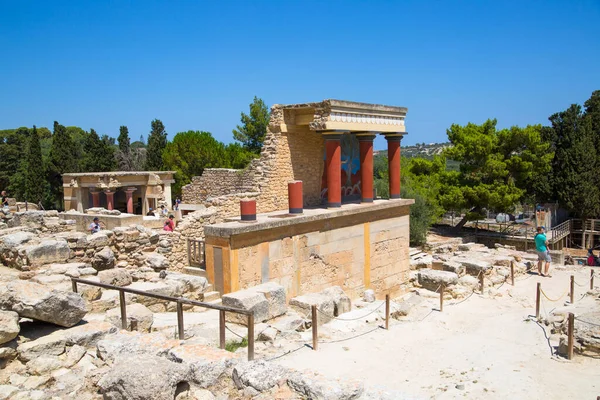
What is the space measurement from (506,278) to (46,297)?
1353 cm

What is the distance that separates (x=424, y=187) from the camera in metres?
30.2

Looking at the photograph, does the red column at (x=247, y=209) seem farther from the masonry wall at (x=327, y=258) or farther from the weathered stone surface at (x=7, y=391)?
the weathered stone surface at (x=7, y=391)

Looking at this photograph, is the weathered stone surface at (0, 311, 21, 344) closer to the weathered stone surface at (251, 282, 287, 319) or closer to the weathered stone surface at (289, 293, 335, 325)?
the weathered stone surface at (251, 282, 287, 319)

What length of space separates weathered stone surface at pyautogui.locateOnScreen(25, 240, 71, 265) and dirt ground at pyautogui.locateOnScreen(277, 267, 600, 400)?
199 inches

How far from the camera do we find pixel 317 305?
940 centimetres

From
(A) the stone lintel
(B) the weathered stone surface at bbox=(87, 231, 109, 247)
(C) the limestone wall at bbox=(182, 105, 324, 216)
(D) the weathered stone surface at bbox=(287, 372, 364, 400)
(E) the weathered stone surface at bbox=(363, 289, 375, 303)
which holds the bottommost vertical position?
(E) the weathered stone surface at bbox=(363, 289, 375, 303)

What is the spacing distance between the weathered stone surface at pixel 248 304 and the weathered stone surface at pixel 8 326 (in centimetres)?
343

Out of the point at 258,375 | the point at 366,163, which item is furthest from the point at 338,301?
the point at 366,163

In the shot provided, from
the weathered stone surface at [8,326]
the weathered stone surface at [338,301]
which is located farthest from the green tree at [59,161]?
the weathered stone surface at [8,326]

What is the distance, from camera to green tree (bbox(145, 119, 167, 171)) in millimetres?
38562

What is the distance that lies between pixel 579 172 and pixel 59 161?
35684 mm

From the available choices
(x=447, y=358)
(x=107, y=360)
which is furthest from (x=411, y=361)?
(x=107, y=360)

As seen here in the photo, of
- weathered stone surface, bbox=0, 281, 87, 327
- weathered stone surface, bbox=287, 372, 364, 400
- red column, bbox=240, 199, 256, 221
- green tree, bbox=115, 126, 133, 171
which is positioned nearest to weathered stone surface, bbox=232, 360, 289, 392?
weathered stone surface, bbox=287, 372, 364, 400

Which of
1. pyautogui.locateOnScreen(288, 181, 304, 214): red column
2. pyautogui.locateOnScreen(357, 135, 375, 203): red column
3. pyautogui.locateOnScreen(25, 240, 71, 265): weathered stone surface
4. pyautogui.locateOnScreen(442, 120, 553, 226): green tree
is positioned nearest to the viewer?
pyautogui.locateOnScreen(25, 240, 71, 265): weathered stone surface
